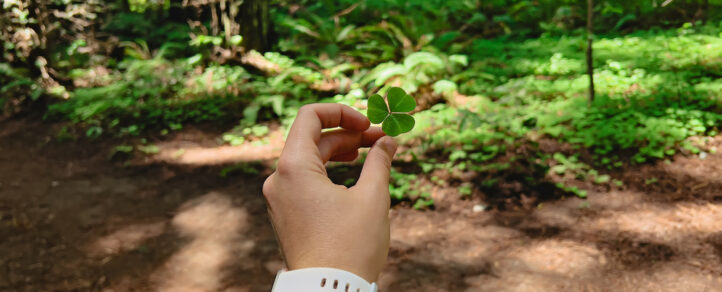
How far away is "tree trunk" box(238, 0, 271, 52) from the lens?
837 centimetres

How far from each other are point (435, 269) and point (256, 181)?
8.15ft

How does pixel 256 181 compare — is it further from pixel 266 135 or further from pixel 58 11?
pixel 58 11

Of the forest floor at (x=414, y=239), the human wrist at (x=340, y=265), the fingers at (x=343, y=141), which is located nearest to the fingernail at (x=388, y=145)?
the fingers at (x=343, y=141)

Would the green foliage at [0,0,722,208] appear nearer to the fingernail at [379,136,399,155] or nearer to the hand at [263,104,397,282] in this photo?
the fingernail at [379,136,399,155]

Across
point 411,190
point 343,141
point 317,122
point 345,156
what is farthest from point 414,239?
point 317,122

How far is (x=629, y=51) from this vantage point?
6648 mm

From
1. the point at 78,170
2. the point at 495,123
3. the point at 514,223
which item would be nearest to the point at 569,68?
the point at 495,123

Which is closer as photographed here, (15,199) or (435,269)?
(435,269)

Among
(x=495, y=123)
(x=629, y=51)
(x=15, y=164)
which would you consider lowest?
(x=15, y=164)

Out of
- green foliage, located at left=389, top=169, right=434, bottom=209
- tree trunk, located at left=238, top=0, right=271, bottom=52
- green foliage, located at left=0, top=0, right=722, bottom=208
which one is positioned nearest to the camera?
green foliage, located at left=389, top=169, right=434, bottom=209

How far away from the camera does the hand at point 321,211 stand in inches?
47.8

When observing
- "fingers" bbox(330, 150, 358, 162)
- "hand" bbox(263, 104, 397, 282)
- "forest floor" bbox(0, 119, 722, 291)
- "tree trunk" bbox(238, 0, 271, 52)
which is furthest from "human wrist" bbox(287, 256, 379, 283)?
"tree trunk" bbox(238, 0, 271, 52)

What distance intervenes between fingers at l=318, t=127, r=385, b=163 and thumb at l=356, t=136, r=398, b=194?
0.10 metres

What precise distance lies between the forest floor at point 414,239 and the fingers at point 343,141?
1746 millimetres
